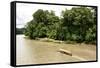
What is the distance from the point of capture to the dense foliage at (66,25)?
2195 mm

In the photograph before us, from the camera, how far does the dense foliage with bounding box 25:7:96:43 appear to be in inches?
86.4

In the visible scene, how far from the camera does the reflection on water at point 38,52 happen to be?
212 centimetres

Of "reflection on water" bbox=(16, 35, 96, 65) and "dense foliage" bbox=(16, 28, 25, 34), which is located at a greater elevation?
"dense foliage" bbox=(16, 28, 25, 34)

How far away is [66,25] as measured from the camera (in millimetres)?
2336

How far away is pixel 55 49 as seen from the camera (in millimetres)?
2271

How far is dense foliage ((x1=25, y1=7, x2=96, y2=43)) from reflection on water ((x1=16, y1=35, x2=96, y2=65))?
0.07 metres

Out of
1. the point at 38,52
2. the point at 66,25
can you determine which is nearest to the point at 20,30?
the point at 38,52

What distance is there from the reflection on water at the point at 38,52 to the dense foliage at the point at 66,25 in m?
0.07

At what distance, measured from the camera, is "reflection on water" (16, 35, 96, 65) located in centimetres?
212

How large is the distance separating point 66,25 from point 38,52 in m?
0.40

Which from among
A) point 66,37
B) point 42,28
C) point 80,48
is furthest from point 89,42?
point 42,28

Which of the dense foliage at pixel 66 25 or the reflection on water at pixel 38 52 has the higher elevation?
the dense foliage at pixel 66 25
